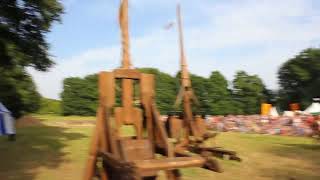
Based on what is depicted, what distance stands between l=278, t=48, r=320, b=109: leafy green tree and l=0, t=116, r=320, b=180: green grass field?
44.1 metres

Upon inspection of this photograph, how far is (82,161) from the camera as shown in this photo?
1538 centimetres

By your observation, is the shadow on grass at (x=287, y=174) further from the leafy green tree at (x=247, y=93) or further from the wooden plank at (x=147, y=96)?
the leafy green tree at (x=247, y=93)

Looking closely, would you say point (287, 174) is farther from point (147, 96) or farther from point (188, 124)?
point (147, 96)

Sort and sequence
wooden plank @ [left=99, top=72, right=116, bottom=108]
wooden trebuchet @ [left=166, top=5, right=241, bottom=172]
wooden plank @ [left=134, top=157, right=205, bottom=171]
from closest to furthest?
1. wooden plank @ [left=134, top=157, right=205, bottom=171]
2. wooden plank @ [left=99, top=72, right=116, bottom=108]
3. wooden trebuchet @ [left=166, top=5, right=241, bottom=172]

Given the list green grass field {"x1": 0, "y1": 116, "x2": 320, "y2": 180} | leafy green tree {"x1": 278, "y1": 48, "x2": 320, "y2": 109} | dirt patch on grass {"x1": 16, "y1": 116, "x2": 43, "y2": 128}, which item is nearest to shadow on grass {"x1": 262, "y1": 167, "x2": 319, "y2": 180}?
green grass field {"x1": 0, "y1": 116, "x2": 320, "y2": 180}

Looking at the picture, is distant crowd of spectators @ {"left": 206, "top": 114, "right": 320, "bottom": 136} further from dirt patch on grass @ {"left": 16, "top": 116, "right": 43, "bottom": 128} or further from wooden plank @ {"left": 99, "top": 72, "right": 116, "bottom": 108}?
wooden plank @ {"left": 99, "top": 72, "right": 116, "bottom": 108}

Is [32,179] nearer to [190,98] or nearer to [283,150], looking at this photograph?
[190,98]

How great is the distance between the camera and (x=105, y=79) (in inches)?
→ 245

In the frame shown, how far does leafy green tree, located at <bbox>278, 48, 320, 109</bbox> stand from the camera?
6486 centimetres

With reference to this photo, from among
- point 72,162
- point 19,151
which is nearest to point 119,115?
point 72,162

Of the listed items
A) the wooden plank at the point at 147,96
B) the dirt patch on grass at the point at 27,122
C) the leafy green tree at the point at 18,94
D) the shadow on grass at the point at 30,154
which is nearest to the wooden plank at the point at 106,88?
the wooden plank at the point at 147,96

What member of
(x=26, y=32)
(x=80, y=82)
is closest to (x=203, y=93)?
(x=80, y=82)

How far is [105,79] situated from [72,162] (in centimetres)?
950

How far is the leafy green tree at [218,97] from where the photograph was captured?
54.6 metres
